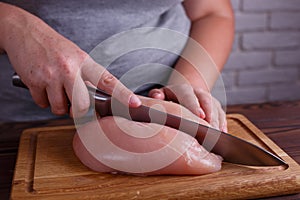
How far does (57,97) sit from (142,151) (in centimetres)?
21

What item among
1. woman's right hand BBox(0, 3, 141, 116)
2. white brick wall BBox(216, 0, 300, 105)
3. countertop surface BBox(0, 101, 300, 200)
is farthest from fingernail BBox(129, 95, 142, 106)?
white brick wall BBox(216, 0, 300, 105)

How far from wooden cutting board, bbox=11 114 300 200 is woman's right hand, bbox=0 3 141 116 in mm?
130

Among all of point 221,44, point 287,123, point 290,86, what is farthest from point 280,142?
point 290,86

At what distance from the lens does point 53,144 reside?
93 centimetres

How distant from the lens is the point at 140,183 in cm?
75

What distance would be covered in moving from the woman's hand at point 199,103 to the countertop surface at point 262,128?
158mm

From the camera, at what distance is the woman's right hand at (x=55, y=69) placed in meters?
0.79

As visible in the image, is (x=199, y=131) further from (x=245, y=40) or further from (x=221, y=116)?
(x=245, y=40)

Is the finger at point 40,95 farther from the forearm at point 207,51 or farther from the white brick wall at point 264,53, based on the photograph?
the white brick wall at point 264,53

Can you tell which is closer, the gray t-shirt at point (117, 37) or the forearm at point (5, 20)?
the forearm at point (5, 20)

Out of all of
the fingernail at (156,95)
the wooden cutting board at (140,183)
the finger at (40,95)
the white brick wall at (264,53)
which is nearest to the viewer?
the wooden cutting board at (140,183)

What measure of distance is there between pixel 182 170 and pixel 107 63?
1.46 ft

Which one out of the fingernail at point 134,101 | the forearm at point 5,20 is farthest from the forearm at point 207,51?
the forearm at point 5,20

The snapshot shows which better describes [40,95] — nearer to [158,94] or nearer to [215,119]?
[158,94]
